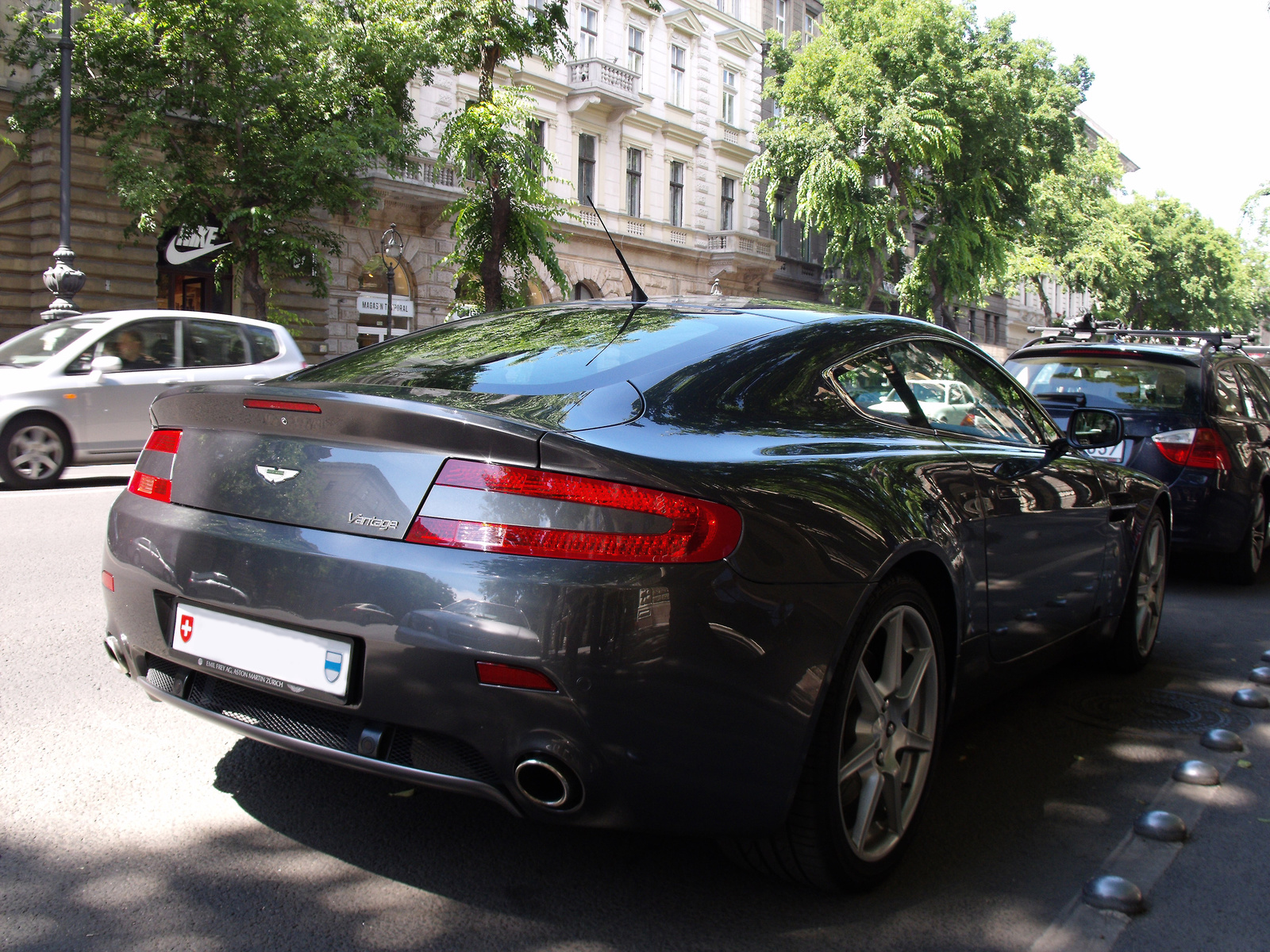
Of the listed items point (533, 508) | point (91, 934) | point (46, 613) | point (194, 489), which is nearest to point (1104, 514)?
point (533, 508)

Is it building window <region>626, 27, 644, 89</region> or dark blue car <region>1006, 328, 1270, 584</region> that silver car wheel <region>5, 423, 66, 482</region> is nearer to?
dark blue car <region>1006, 328, 1270, 584</region>

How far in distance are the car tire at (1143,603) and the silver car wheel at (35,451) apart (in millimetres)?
9573

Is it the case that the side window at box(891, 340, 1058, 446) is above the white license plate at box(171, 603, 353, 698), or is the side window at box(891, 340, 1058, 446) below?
above

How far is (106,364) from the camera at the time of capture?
35.7 ft

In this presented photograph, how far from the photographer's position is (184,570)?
2465mm

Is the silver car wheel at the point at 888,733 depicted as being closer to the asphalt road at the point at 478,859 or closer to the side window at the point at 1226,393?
the asphalt road at the point at 478,859

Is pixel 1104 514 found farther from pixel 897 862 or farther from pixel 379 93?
pixel 379 93

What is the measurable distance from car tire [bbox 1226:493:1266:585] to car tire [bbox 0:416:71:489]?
32.3ft

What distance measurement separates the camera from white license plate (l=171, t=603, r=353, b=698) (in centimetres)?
226

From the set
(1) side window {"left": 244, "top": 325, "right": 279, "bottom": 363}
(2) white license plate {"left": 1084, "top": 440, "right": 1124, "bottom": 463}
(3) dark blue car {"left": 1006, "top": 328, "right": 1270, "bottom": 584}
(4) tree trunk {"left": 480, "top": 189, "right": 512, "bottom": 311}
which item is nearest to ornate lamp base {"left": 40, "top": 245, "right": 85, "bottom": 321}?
(1) side window {"left": 244, "top": 325, "right": 279, "bottom": 363}

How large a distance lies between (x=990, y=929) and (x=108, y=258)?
2210 cm

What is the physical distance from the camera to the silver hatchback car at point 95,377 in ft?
34.2

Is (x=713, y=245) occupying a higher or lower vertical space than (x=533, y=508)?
higher

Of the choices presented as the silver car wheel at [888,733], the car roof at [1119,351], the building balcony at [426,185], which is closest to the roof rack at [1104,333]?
the car roof at [1119,351]
